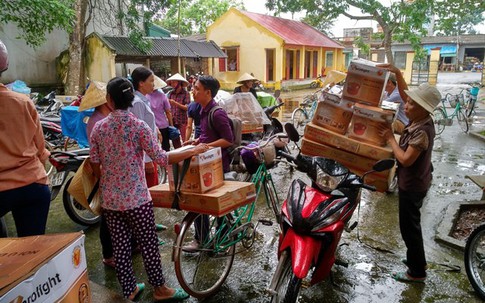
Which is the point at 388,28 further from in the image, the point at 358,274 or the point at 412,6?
the point at 358,274

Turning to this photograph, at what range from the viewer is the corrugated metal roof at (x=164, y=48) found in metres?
13.7

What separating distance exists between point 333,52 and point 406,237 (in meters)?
28.4

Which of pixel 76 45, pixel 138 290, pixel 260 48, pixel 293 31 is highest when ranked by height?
pixel 293 31

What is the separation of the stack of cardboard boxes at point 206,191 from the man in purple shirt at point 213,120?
1.60 ft

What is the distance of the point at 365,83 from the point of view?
10.1 feet

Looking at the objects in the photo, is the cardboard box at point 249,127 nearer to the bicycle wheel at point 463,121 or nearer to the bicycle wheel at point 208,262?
the bicycle wheel at point 208,262

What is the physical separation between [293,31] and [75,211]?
2394cm

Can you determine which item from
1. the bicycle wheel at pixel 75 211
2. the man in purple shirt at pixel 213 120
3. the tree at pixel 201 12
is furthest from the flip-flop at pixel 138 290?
the tree at pixel 201 12

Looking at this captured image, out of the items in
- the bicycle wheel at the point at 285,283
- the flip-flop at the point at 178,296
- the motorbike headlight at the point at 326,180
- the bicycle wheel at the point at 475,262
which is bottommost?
the flip-flop at the point at 178,296

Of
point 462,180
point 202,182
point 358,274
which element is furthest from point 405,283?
point 462,180

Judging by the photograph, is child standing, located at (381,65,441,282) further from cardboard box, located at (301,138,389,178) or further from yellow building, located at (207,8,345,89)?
yellow building, located at (207,8,345,89)

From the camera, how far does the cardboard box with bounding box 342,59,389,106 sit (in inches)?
118

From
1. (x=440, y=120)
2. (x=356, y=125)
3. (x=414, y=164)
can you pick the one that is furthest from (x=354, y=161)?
(x=440, y=120)

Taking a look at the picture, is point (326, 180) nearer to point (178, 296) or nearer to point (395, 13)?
point (178, 296)
